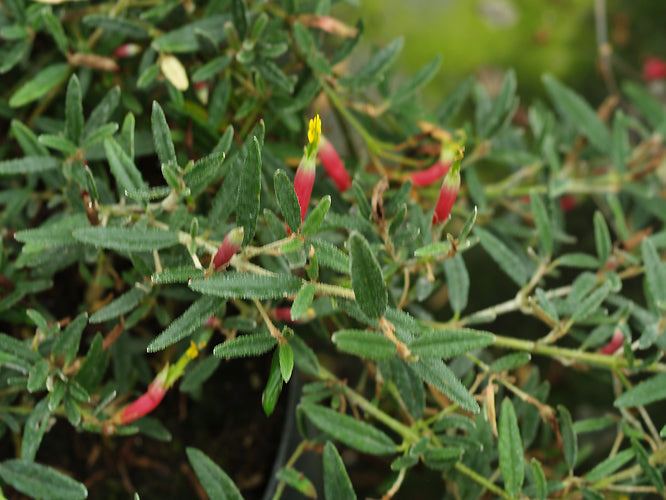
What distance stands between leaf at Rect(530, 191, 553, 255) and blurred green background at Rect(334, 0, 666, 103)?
2.00 feet

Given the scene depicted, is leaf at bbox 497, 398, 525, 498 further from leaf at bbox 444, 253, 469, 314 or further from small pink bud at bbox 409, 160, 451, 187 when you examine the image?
small pink bud at bbox 409, 160, 451, 187

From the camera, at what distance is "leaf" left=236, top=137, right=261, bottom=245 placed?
406 millimetres

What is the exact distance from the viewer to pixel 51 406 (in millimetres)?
469

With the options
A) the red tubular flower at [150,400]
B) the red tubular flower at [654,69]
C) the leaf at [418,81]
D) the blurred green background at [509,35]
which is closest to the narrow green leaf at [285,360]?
the red tubular flower at [150,400]

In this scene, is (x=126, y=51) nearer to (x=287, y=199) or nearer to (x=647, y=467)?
(x=287, y=199)

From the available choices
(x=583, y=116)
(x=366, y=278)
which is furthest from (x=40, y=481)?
(x=583, y=116)

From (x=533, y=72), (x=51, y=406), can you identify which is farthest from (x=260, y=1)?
(x=533, y=72)

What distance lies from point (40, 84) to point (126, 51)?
0.08 m

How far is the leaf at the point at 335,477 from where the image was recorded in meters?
0.47

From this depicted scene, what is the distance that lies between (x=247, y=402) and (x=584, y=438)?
0.63 meters

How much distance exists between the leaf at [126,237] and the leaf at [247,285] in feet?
0.19

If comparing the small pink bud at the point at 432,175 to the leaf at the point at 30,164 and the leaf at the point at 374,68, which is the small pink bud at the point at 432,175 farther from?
the leaf at the point at 30,164

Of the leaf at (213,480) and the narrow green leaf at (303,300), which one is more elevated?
the narrow green leaf at (303,300)

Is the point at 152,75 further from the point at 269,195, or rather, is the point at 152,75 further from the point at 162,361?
the point at 162,361
